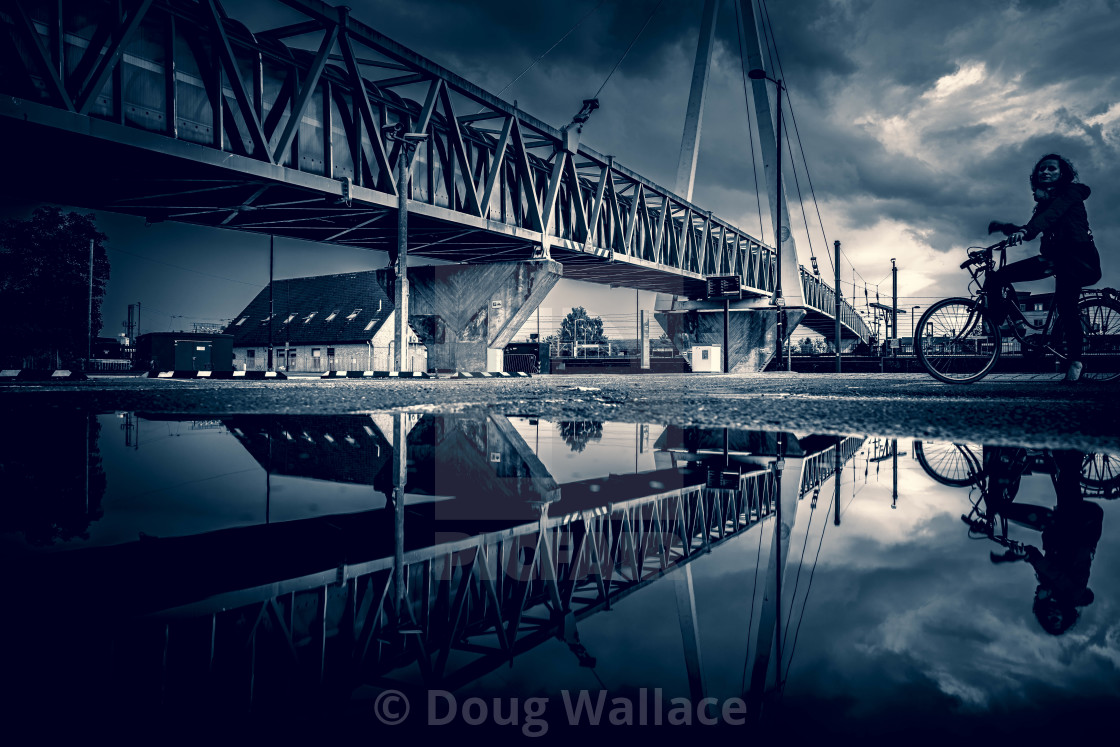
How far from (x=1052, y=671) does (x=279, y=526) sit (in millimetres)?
1778

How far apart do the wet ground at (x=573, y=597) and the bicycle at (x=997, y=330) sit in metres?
5.86

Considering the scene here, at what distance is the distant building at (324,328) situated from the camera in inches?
2020

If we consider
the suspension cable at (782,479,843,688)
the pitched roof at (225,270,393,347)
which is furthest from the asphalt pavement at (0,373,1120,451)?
the pitched roof at (225,270,393,347)

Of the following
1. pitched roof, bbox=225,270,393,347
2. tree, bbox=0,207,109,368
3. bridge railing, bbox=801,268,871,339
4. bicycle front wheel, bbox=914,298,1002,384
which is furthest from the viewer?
bridge railing, bbox=801,268,871,339

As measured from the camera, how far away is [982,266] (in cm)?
801

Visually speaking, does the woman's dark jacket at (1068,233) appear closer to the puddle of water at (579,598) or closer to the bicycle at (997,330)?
the bicycle at (997,330)

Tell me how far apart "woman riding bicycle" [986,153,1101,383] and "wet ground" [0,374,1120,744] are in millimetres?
5401

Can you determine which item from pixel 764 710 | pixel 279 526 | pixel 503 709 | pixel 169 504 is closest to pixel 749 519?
pixel 764 710

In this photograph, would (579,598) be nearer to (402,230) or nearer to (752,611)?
(752,611)

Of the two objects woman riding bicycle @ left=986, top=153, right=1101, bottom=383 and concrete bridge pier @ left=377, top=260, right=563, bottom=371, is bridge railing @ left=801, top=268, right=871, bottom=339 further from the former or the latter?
woman riding bicycle @ left=986, top=153, right=1101, bottom=383

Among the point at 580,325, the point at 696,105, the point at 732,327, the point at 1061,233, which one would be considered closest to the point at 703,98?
the point at 696,105

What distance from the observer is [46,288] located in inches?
1437

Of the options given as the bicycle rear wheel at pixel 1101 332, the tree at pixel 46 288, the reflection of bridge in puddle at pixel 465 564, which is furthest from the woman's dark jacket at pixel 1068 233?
the tree at pixel 46 288

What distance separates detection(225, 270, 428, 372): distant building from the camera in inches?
2020
